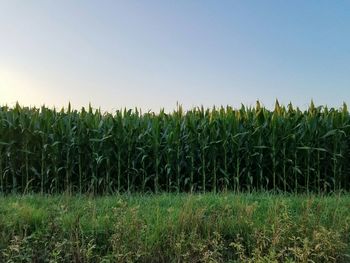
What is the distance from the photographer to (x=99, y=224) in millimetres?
6152

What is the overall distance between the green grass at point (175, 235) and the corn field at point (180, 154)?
393cm

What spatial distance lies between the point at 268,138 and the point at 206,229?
17.2ft

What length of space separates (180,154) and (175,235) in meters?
4.92

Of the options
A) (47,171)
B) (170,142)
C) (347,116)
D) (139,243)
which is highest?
(347,116)

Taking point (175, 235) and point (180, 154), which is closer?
point (175, 235)

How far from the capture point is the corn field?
422 inches

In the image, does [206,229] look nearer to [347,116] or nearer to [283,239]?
[283,239]

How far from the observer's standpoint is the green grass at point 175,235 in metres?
5.62

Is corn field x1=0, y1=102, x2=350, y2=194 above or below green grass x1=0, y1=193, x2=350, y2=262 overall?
above

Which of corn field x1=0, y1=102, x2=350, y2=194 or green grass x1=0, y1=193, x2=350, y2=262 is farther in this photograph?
corn field x1=0, y1=102, x2=350, y2=194

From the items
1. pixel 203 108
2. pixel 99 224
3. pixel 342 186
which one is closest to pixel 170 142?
pixel 203 108

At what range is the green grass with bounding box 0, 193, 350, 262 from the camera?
5.62 m

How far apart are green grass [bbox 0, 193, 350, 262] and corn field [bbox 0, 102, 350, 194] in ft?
12.9

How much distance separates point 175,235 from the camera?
5859 mm
